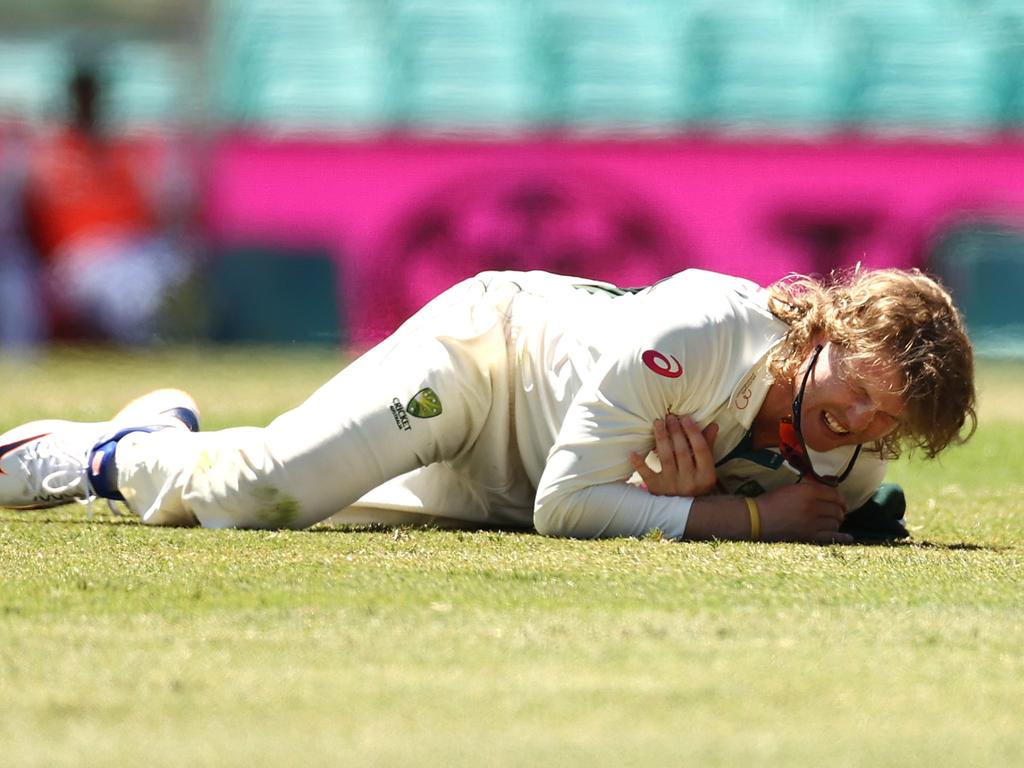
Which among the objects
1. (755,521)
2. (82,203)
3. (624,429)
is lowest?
(82,203)

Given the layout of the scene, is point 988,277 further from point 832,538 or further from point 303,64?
point 832,538

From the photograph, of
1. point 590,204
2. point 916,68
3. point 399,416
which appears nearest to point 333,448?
point 399,416

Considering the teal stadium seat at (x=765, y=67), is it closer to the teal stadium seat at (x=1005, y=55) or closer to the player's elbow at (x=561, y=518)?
the teal stadium seat at (x=1005, y=55)

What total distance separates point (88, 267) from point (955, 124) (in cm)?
659

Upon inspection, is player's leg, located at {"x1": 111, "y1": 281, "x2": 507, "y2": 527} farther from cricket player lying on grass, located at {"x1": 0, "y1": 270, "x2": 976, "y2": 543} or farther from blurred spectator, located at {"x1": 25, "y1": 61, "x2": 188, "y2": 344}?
blurred spectator, located at {"x1": 25, "y1": 61, "x2": 188, "y2": 344}

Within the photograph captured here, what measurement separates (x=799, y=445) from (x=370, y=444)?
97cm

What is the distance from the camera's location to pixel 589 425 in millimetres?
3689

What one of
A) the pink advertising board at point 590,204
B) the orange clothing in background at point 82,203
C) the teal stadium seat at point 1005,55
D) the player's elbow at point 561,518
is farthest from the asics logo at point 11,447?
the teal stadium seat at point 1005,55

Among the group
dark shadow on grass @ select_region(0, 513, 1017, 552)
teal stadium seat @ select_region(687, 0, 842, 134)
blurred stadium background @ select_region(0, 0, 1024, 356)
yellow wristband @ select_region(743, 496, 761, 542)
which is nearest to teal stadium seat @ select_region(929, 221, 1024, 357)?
blurred stadium background @ select_region(0, 0, 1024, 356)

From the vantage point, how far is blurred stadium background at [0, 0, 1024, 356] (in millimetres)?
11930

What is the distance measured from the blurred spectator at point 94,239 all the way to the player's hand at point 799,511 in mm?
8797

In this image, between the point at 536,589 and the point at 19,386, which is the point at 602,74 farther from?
the point at 536,589

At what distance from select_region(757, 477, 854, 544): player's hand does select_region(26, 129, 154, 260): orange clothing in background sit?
909cm

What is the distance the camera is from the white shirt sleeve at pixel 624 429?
11.9 ft
